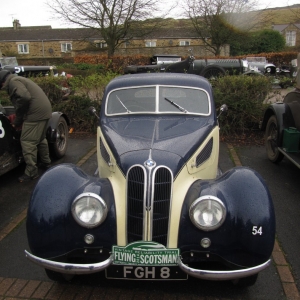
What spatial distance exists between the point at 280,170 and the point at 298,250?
258cm

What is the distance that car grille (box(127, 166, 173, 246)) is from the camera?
→ 8.58 ft

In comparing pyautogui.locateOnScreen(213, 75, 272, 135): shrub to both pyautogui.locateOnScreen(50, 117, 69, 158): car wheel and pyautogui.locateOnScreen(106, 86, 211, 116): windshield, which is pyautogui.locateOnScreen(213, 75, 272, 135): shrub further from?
pyautogui.locateOnScreen(106, 86, 211, 116): windshield

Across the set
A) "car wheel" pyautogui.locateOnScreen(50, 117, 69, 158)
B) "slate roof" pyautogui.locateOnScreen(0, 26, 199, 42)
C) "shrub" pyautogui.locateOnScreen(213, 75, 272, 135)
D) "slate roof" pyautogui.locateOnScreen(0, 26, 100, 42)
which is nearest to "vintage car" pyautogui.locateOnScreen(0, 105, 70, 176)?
"car wheel" pyautogui.locateOnScreen(50, 117, 69, 158)

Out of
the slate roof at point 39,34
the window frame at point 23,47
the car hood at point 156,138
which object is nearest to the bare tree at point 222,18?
the slate roof at point 39,34

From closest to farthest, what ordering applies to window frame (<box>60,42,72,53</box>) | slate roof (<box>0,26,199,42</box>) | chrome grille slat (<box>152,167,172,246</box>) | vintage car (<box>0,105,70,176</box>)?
chrome grille slat (<box>152,167,172,246</box>), vintage car (<box>0,105,70,176</box>), slate roof (<box>0,26,199,42</box>), window frame (<box>60,42,72,53</box>)

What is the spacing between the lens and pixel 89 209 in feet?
8.59

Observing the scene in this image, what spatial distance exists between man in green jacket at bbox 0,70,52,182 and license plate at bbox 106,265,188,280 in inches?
128

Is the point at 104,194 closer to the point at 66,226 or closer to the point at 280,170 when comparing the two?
the point at 66,226

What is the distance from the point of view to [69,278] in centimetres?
296

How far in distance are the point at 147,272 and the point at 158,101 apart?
2.10 metres

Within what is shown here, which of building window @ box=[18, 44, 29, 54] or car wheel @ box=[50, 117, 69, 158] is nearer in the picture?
car wheel @ box=[50, 117, 69, 158]

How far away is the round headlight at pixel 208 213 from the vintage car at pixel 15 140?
140 inches

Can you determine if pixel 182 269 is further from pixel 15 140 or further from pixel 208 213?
pixel 15 140

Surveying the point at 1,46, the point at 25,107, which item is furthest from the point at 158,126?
the point at 1,46
